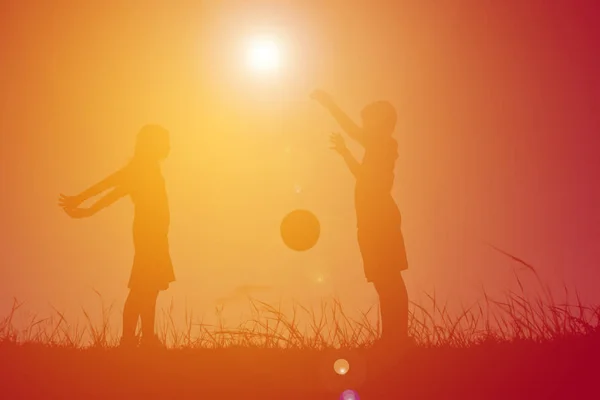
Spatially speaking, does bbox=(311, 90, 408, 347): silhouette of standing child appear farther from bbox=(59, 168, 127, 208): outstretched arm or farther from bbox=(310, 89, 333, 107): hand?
bbox=(59, 168, 127, 208): outstretched arm

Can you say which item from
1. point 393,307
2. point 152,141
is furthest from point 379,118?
point 152,141

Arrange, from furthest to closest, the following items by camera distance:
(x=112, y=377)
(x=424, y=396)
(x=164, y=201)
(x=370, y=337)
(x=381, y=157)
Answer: (x=164, y=201) < (x=381, y=157) < (x=370, y=337) < (x=112, y=377) < (x=424, y=396)

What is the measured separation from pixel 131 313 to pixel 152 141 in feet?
6.28

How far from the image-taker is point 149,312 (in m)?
6.95

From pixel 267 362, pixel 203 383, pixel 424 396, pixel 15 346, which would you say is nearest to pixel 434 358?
pixel 424 396

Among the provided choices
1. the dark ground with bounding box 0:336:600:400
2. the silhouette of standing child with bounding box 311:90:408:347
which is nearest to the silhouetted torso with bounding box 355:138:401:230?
the silhouette of standing child with bounding box 311:90:408:347

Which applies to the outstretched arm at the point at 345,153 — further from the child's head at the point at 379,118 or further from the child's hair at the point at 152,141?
the child's hair at the point at 152,141

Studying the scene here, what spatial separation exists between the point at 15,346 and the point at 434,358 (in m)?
4.09

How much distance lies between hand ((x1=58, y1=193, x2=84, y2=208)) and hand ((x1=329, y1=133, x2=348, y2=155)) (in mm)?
2899

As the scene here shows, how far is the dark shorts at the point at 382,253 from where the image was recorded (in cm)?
648

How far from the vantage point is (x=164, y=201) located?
24.4 ft

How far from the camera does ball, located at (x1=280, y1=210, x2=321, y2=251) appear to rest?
7168 millimetres

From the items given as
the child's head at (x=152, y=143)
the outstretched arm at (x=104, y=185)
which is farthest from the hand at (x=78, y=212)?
the child's head at (x=152, y=143)

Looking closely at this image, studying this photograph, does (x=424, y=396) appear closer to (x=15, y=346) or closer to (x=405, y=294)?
(x=405, y=294)
